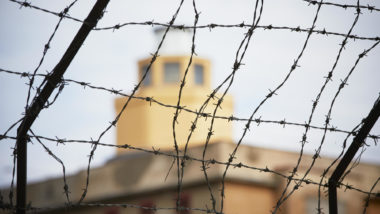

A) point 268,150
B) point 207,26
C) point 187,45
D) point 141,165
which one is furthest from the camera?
point 187,45

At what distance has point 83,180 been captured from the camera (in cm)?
2577

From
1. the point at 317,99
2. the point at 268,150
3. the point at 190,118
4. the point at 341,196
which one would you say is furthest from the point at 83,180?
the point at 317,99

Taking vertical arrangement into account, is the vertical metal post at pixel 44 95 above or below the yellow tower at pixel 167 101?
below

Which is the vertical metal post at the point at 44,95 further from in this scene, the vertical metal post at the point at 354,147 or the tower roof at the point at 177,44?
the tower roof at the point at 177,44

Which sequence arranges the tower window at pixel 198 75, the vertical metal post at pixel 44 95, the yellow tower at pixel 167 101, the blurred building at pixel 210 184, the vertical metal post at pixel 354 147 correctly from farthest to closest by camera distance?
the tower window at pixel 198 75
the yellow tower at pixel 167 101
the blurred building at pixel 210 184
the vertical metal post at pixel 354 147
the vertical metal post at pixel 44 95

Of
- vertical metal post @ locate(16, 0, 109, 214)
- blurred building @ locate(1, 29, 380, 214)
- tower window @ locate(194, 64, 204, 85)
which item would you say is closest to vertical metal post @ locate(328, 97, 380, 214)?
vertical metal post @ locate(16, 0, 109, 214)

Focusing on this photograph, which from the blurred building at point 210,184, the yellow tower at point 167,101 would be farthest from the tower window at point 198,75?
the blurred building at point 210,184

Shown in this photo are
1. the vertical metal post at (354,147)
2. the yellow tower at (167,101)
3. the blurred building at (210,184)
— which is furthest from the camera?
the yellow tower at (167,101)

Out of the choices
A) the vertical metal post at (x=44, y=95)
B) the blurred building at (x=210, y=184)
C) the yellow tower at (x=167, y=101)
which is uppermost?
the yellow tower at (x=167, y=101)

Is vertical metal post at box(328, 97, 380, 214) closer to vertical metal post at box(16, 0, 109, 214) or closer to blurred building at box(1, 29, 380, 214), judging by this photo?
vertical metal post at box(16, 0, 109, 214)

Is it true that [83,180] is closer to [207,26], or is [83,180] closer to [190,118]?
[190,118]

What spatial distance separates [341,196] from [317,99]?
20338 millimetres

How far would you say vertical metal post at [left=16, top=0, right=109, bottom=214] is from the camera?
2.87 metres

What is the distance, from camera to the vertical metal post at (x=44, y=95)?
287 centimetres
